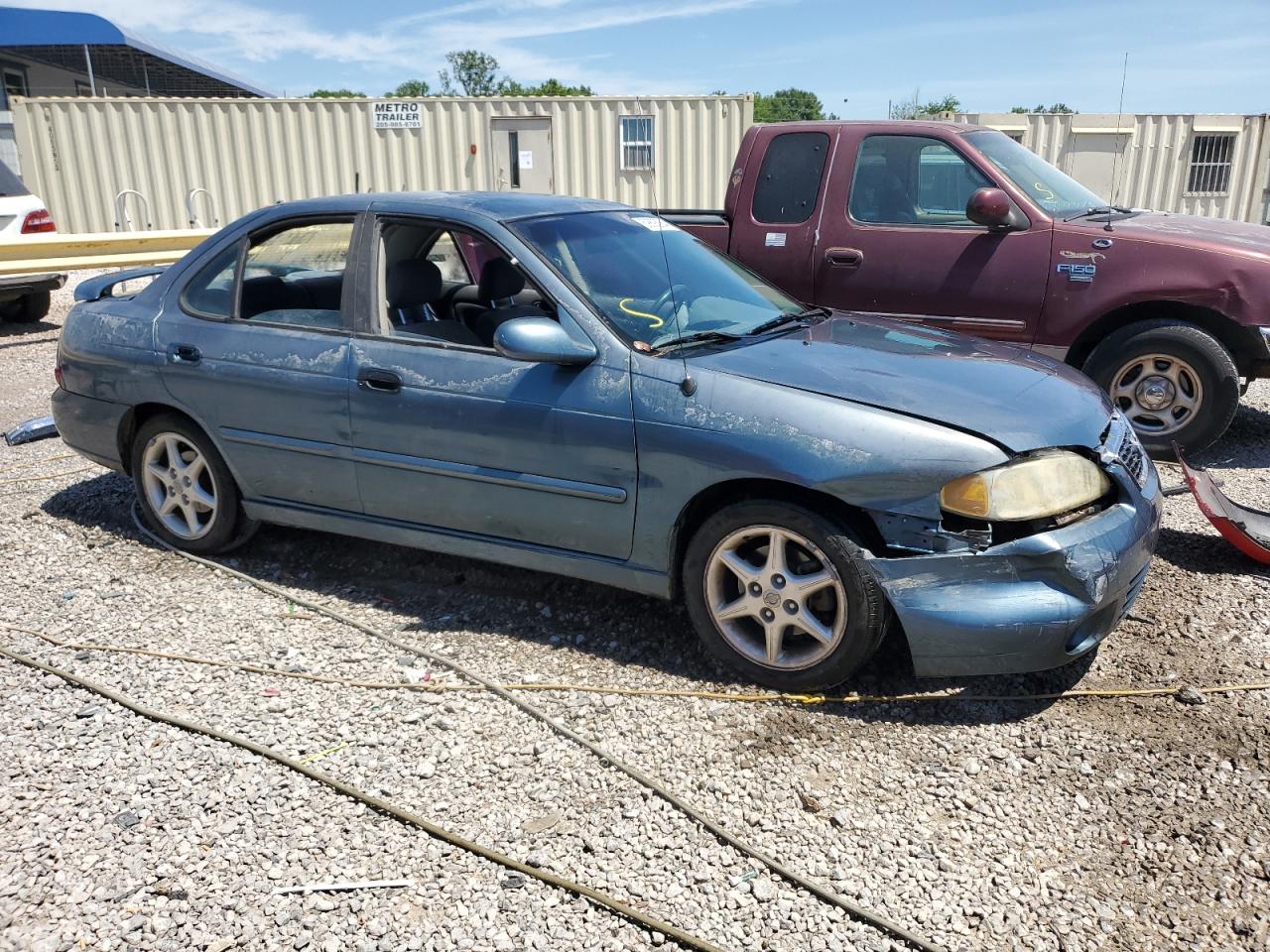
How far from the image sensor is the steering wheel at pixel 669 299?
388cm

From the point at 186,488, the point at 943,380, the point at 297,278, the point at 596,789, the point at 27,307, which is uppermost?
the point at 297,278

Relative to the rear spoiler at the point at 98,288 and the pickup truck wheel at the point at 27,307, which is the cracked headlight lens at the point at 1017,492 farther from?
the pickup truck wheel at the point at 27,307

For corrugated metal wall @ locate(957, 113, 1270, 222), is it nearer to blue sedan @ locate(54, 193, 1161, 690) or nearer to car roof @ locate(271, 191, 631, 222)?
car roof @ locate(271, 191, 631, 222)

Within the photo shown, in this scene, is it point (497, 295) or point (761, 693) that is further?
point (497, 295)

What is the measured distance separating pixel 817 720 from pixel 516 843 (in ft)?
3.52

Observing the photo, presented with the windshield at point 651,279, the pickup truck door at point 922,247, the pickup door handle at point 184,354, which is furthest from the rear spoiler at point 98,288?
the pickup truck door at point 922,247

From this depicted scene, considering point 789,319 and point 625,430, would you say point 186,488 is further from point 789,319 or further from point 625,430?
point 789,319

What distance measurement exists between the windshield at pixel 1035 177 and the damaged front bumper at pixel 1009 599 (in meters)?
3.67

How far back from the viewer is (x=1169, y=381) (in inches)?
235

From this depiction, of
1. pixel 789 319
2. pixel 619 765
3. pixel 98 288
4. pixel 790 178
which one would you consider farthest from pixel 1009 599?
pixel 98 288

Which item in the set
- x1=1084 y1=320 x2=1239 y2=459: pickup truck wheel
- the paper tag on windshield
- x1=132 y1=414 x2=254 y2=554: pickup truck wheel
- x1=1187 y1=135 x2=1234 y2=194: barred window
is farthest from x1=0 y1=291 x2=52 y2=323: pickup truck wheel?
x1=1187 y1=135 x2=1234 y2=194: barred window

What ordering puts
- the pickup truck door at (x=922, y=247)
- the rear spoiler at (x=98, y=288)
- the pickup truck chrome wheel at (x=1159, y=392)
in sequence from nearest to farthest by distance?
1. the rear spoiler at (x=98, y=288)
2. the pickup truck chrome wheel at (x=1159, y=392)
3. the pickup truck door at (x=922, y=247)

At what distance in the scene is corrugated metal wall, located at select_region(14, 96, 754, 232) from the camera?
16906 mm

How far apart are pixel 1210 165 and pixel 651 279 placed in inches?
812
